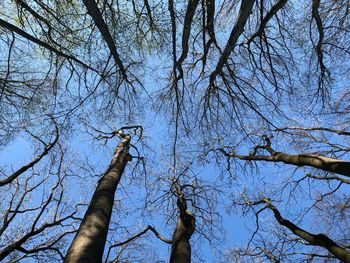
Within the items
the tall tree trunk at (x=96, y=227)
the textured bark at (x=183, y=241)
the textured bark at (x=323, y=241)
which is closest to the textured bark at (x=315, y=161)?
the textured bark at (x=323, y=241)

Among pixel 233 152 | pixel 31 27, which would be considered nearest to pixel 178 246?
pixel 233 152

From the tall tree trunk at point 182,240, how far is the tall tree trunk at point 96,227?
984 mm

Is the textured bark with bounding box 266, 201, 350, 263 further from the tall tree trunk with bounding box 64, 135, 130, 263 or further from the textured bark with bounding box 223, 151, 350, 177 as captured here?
the tall tree trunk with bounding box 64, 135, 130, 263

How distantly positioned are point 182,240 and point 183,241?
25mm

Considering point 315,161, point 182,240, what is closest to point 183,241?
point 182,240

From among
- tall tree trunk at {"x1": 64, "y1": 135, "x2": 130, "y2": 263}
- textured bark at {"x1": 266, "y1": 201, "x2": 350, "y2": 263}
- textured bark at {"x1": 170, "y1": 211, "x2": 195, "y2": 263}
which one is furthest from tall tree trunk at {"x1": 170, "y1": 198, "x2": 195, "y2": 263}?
textured bark at {"x1": 266, "y1": 201, "x2": 350, "y2": 263}

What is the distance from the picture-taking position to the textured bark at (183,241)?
3812mm

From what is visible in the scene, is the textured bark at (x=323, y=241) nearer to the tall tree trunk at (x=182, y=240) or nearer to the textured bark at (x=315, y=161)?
the textured bark at (x=315, y=161)

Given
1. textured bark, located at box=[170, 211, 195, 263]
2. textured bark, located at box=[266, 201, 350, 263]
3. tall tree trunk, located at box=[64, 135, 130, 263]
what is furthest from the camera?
textured bark, located at box=[266, 201, 350, 263]

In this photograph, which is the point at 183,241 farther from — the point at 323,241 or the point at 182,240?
the point at 323,241

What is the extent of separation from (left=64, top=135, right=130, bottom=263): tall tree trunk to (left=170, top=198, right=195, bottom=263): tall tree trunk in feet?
3.23

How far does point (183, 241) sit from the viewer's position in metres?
4.23

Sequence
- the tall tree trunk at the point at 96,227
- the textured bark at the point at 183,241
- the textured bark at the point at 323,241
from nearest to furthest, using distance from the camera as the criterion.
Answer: the tall tree trunk at the point at 96,227
the textured bark at the point at 183,241
the textured bark at the point at 323,241

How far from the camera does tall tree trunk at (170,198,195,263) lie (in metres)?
3.82
